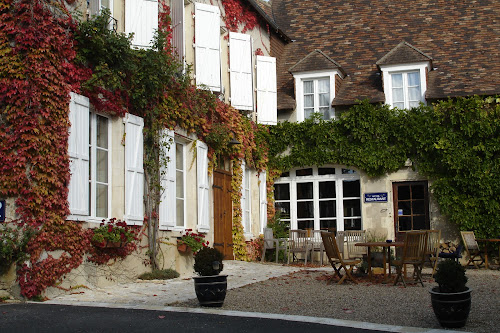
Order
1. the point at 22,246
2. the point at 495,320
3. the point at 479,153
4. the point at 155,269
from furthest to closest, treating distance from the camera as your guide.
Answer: the point at 479,153 → the point at 155,269 → the point at 22,246 → the point at 495,320

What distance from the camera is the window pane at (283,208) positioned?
1625cm

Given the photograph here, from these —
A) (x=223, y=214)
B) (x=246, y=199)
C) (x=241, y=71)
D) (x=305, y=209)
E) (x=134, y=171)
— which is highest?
(x=241, y=71)

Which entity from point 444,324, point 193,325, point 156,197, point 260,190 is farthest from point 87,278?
point 260,190

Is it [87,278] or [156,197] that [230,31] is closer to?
[156,197]

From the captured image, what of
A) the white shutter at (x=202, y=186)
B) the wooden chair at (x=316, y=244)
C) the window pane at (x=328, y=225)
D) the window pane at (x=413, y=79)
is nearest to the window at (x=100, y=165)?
the white shutter at (x=202, y=186)

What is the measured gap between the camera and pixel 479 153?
14047 mm

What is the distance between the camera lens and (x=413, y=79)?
1536 centimetres

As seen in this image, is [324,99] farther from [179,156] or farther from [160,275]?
[160,275]

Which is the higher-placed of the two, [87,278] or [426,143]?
[426,143]

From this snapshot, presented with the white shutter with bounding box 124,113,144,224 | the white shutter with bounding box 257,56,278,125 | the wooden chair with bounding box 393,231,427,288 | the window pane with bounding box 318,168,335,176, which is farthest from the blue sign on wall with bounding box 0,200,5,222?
the window pane with bounding box 318,168,335,176

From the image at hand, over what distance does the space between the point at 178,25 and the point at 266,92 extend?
425cm

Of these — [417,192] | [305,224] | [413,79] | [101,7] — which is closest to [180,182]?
[101,7]

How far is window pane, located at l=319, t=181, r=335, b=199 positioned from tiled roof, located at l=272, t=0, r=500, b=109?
6.66 ft

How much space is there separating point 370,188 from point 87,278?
8386 mm
